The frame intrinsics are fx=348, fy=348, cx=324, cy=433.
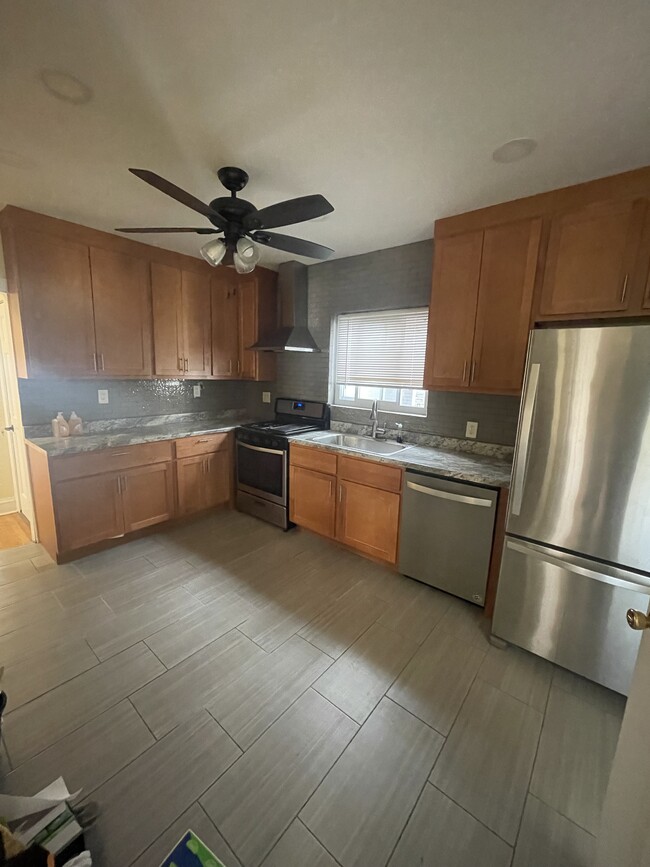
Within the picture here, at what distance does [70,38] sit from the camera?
1136 mm

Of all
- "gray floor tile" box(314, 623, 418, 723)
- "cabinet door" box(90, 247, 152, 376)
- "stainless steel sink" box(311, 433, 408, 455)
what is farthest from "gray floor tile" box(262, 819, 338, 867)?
"cabinet door" box(90, 247, 152, 376)

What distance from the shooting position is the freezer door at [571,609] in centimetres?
161

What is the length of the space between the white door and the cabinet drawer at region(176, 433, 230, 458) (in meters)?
3.19

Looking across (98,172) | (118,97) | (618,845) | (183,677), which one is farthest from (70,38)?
(618,845)

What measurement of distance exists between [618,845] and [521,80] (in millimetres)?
2315

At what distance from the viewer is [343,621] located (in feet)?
6.98

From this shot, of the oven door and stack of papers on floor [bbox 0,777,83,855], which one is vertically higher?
the oven door

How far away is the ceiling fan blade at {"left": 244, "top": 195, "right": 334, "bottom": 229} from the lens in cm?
158

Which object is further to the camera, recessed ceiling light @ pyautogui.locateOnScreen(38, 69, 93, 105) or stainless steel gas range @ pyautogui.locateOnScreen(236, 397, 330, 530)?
stainless steel gas range @ pyautogui.locateOnScreen(236, 397, 330, 530)

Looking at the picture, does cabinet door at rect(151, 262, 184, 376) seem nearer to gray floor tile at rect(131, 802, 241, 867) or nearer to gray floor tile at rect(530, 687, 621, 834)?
gray floor tile at rect(131, 802, 241, 867)

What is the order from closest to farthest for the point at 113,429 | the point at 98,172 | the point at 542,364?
the point at 542,364 → the point at 98,172 → the point at 113,429

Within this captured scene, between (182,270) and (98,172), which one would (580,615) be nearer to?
(98,172)

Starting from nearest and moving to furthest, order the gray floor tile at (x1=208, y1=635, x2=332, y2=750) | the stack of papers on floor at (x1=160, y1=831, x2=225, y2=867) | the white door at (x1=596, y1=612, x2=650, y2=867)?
1. the white door at (x1=596, y1=612, x2=650, y2=867)
2. the stack of papers on floor at (x1=160, y1=831, x2=225, y2=867)
3. the gray floor tile at (x1=208, y1=635, x2=332, y2=750)

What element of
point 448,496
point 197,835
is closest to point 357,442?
point 448,496
